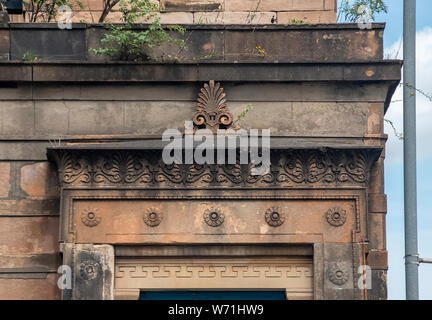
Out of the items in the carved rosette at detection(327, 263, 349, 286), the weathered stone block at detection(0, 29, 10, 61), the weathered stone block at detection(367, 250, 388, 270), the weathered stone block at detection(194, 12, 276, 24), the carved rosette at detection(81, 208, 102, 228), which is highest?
the weathered stone block at detection(194, 12, 276, 24)

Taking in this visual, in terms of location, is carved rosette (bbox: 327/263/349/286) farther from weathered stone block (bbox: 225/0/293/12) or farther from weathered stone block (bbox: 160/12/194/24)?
weathered stone block (bbox: 160/12/194/24)

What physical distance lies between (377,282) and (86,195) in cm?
459

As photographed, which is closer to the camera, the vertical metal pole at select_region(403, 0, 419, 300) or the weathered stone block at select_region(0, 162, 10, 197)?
the vertical metal pole at select_region(403, 0, 419, 300)

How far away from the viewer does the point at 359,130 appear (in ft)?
55.6

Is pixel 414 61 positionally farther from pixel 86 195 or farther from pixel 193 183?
pixel 86 195

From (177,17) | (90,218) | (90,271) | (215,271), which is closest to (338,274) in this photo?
(215,271)

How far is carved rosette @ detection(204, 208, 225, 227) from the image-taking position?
1659cm

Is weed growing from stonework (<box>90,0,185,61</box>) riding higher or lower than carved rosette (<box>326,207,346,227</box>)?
higher

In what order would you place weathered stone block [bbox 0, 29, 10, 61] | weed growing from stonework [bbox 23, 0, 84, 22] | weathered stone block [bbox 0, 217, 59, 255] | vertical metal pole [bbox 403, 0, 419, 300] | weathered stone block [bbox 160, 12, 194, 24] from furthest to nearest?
weathered stone block [bbox 160, 12, 194, 24], weed growing from stonework [bbox 23, 0, 84, 22], weathered stone block [bbox 0, 29, 10, 61], weathered stone block [bbox 0, 217, 59, 255], vertical metal pole [bbox 403, 0, 419, 300]

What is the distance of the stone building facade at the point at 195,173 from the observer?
54.3 ft

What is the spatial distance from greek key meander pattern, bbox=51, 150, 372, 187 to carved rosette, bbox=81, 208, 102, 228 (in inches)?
16.2

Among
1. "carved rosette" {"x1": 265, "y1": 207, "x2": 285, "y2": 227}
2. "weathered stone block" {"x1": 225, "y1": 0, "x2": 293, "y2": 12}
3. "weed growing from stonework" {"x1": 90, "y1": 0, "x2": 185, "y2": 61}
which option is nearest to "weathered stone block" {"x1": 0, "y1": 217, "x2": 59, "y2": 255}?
"weed growing from stonework" {"x1": 90, "y1": 0, "x2": 185, "y2": 61}

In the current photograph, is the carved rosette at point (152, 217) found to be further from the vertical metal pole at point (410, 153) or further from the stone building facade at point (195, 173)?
the vertical metal pole at point (410, 153)

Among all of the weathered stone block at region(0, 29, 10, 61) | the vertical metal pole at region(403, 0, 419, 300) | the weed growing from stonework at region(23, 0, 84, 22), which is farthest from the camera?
the weed growing from stonework at region(23, 0, 84, 22)
